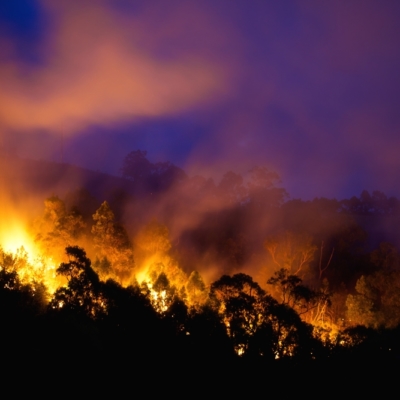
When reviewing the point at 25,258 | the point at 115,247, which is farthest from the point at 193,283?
the point at 25,258

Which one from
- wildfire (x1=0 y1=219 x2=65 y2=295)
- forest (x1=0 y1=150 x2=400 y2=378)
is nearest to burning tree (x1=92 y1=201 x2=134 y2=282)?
forest (x1=0 y1=150 x2=400 y2=378)

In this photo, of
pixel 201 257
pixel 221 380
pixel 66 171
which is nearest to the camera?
pixel 221 380

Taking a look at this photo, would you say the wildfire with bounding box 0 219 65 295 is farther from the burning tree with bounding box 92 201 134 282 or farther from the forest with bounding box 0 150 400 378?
the burning tree with bounding box 92 201 134 282

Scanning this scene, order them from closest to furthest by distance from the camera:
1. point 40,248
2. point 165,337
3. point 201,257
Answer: point 165,337, point 40,248, point 201,257

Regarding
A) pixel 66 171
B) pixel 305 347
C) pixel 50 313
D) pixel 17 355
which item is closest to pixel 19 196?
pixel 66 171

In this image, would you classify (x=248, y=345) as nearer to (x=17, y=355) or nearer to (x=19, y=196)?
(x=17, y=355)

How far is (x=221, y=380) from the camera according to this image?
23.1 feet

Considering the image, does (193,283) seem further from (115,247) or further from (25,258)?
(25,258)

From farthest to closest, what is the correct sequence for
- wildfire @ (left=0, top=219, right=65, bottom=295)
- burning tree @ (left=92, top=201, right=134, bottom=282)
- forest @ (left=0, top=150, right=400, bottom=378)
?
burning tree @ (left=92, top=201, right=134, bottom=282) < wildfire @ (left=0, top=219, right=65, bottom=295) < forest @ (left=0, top=150, right=400, bottom=378)

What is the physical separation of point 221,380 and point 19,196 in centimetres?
2759

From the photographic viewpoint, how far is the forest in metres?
7.73

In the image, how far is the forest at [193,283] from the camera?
7.73 m

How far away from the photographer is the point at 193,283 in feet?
42.3

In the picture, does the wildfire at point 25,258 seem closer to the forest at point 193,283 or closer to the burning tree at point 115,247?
the forest at point 193,283
